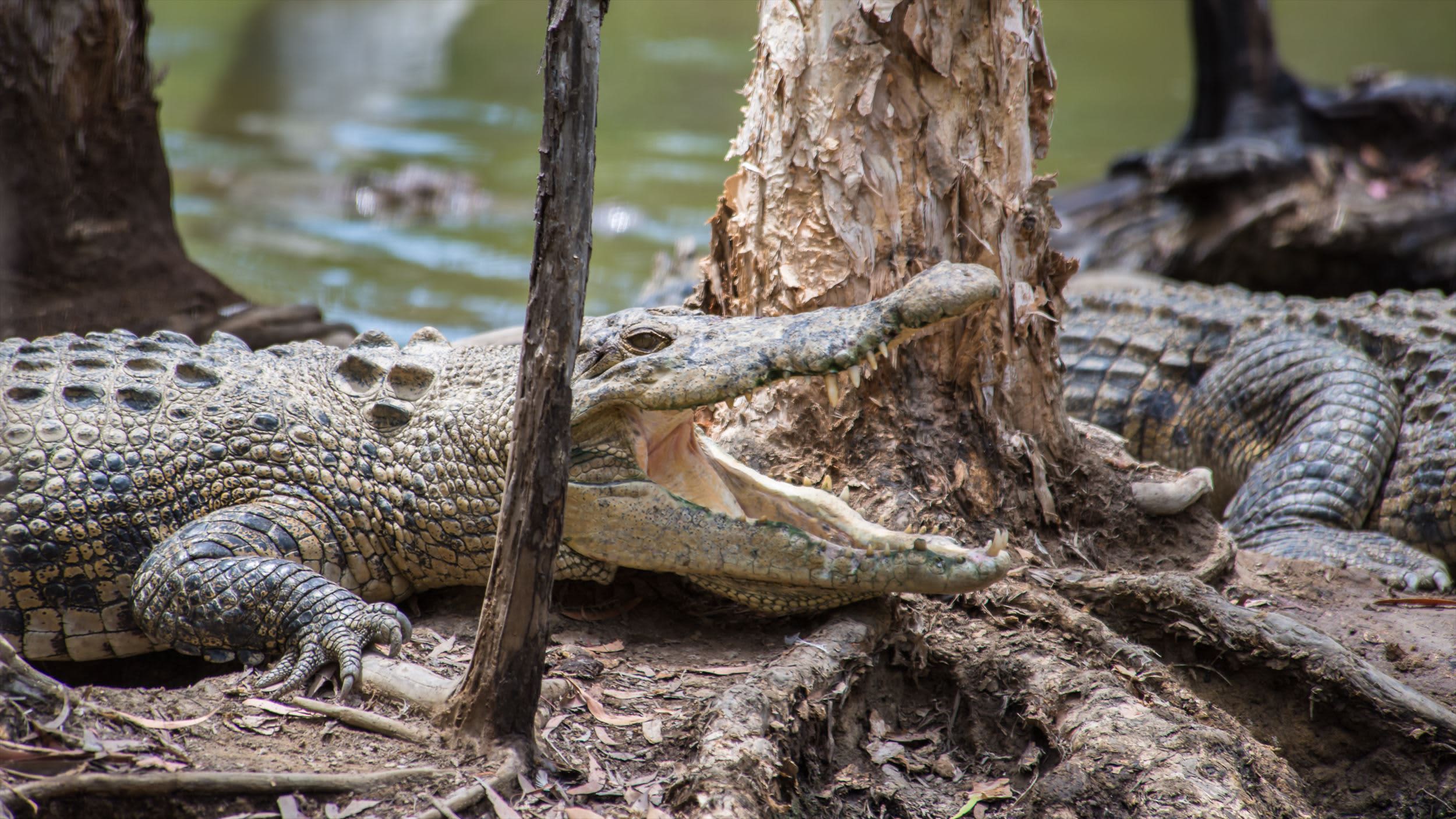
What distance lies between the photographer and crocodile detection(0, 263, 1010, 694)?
2854 mm

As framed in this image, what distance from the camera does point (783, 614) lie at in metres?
3.16

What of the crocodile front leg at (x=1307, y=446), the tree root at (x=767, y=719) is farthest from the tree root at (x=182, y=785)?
the crocodile front leg at (x=1307, y=446)

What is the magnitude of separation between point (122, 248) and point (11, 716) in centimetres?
435

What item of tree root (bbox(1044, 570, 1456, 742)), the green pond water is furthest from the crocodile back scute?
the green pond water

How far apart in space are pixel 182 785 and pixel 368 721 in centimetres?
44

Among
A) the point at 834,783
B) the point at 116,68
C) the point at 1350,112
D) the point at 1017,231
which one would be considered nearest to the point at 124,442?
the point at 834,783

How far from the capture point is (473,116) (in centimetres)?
1522

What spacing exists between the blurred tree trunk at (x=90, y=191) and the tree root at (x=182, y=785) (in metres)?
3.73

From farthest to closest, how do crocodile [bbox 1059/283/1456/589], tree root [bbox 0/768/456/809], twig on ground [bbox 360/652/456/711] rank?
crocodile [bbox 1059/283/1456/589] < twig on ground [bbox 360/652/456/711] < tree root [bbox 0/768/456/809]

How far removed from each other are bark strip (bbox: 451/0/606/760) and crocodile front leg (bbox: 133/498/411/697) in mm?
559

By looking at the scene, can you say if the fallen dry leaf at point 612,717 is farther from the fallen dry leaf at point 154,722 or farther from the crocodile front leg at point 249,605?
the fallen dry leaf at point 154,722

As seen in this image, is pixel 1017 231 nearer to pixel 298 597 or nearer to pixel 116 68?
pixel 298 597

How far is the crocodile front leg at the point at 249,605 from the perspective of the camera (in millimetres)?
2852

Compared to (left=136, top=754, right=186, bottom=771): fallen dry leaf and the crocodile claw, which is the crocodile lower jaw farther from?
(left=136, top=754, right=186, bottom=771): fallen dry leaf
